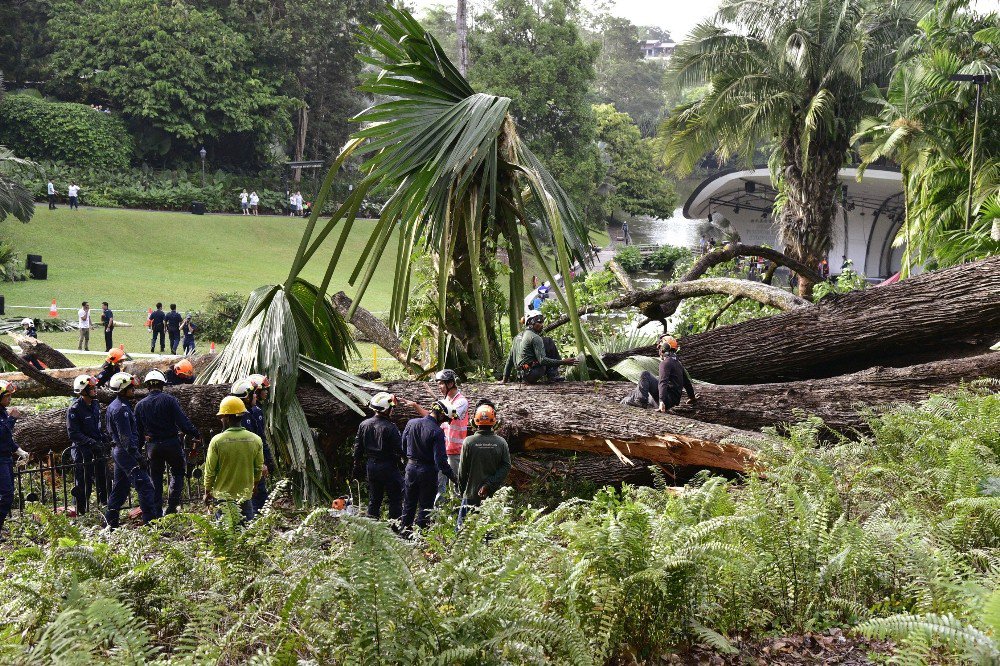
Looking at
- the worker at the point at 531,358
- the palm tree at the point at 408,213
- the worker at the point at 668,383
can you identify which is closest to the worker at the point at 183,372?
the palm tree at the point at 408,213

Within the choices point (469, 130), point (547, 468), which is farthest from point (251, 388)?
point (469, 130)

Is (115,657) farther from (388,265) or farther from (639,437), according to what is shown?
(388,265)

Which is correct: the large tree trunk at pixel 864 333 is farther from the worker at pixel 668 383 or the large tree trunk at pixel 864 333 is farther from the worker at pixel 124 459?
the worker at pixel 124 459

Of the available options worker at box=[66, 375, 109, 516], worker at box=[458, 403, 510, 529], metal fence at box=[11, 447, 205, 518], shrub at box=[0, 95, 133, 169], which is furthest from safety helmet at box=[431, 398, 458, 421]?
shrub at box=[0, 95, 133, 169]

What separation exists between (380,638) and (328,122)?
147 feet

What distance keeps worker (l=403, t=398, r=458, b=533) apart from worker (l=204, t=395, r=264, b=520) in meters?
1.20

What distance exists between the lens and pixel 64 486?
790 centimetres

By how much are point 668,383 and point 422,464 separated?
8.15ft

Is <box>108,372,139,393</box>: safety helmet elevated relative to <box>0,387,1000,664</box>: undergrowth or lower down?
elevated

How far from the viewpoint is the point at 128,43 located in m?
38.0

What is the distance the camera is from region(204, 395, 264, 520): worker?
682 cm

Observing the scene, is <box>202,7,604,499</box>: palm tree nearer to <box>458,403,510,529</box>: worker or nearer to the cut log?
<box>458,403,510,529</box>: worker

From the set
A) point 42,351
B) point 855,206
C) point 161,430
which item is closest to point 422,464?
point 161,430

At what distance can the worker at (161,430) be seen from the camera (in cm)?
738
